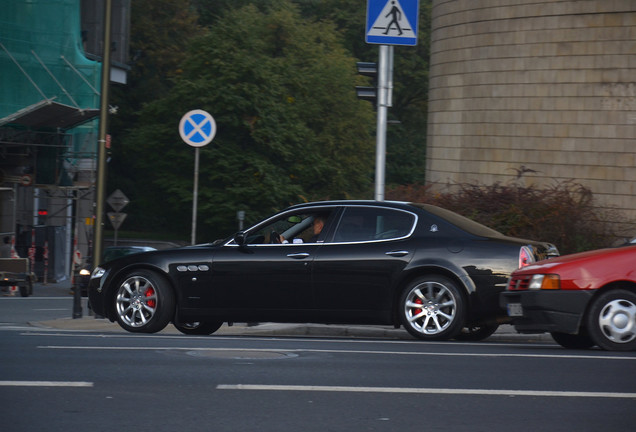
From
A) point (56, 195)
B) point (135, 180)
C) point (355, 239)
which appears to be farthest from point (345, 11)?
point (355, 239)

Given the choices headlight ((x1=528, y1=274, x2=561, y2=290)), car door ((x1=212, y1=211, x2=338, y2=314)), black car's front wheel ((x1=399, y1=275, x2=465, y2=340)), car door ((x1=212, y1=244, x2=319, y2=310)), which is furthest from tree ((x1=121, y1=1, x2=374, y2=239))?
headlight ((x1=528, y1=274, x2=561, y2=290))

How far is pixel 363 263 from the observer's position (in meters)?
10.9

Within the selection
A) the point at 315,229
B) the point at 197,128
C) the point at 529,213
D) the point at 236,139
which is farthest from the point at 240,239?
the point at 236,139

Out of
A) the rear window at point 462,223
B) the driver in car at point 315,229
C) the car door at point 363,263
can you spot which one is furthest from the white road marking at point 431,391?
the driver in car at point 315,229

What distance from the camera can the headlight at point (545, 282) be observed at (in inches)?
380

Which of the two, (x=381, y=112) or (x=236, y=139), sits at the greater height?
(x=236, y=139)

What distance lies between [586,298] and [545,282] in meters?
0.39

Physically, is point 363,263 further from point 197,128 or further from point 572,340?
point 197,128

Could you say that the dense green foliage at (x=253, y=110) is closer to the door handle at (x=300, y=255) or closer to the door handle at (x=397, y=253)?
the door handle at (x=300, y=255)

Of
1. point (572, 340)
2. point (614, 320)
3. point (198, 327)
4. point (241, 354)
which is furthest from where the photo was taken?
point (198, 327)

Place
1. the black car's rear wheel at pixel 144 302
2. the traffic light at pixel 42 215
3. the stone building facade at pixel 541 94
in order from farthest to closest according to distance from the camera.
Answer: the traffic light at pixel 42 215 < the stone building facade at pixel 541 94 < the black car's rear wheel at pixel 144 302

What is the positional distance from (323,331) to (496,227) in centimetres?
441

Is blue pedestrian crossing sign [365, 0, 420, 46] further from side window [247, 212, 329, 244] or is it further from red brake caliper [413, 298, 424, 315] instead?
red brake caliper [413, 298, 424, 315]

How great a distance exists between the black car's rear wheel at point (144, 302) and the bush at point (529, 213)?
6620 millimetres
